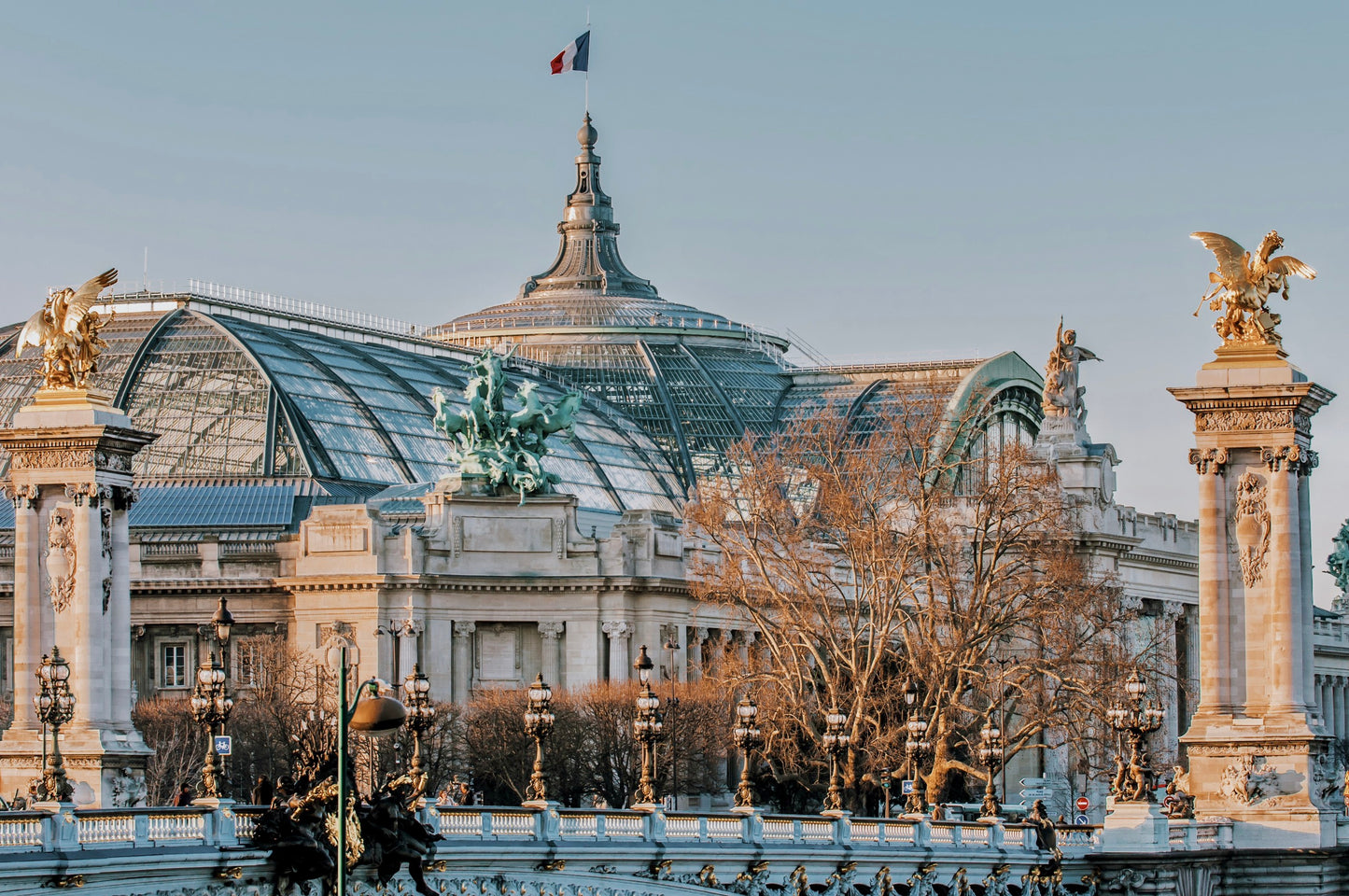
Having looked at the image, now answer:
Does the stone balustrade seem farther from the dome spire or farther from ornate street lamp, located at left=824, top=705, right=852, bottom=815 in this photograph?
the dome spire

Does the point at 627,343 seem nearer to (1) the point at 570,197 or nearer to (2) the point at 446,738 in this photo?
(1) the point at 570,197

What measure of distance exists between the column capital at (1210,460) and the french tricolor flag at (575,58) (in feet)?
234

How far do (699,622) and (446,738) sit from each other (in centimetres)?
1628

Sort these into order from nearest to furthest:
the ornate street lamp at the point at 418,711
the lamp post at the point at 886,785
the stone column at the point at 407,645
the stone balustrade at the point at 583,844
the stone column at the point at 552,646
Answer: the stone balustrade at the point at 583,844 → the ornate street lamp at the point at 418,711 → the lamp post at the point at 886,785 → the stone column at the point at 407,645 → the stone column at the point at 552,646

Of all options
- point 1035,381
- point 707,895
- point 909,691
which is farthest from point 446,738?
point 1035,381

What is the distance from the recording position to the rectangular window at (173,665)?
364 ft

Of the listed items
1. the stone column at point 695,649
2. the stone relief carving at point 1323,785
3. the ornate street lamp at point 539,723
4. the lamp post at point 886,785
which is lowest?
the lamp post at point 886,785

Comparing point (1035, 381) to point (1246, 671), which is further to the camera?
point (1035, 381)

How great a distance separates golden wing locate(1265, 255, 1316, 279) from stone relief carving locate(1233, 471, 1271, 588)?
4183mm

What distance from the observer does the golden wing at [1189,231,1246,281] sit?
67.4 m

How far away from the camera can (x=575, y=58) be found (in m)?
138

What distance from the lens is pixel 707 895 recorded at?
186 feet

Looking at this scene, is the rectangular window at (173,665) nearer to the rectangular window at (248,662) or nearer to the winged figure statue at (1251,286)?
the rectangular window at (248,662)

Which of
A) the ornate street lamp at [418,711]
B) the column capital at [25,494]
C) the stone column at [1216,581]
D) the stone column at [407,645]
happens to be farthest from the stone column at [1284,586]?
the stone column at [407,645]
